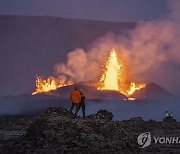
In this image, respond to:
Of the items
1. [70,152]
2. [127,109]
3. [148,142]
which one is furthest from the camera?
[127,109]

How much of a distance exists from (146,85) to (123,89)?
4368cm

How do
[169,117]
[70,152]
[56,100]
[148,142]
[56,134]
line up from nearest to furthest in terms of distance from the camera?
[70,152] < [56,134] < [148,142] < [169,117] < [56,100]

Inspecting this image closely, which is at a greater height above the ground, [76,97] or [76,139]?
[76,97]

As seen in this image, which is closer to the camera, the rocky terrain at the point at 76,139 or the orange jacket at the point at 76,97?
the rocky terrain at the point at 76,139

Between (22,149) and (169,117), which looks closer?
(22,149)

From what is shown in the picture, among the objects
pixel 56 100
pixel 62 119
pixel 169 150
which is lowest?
pixel 169 150

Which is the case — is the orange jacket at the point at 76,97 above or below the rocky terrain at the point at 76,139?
above

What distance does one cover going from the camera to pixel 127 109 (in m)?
131

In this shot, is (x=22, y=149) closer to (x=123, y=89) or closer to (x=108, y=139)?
(x=108, y=139)

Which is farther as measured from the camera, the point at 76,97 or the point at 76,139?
the point at 76,97

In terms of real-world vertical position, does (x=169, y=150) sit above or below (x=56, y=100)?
below

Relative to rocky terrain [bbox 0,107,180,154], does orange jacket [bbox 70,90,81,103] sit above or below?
above

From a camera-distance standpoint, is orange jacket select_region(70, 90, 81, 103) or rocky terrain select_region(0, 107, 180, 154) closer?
rocky terrain select_region(0, 107, 180, 154)

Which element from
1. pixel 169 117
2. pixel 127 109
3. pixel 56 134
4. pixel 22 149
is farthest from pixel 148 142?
pixel 127 109
